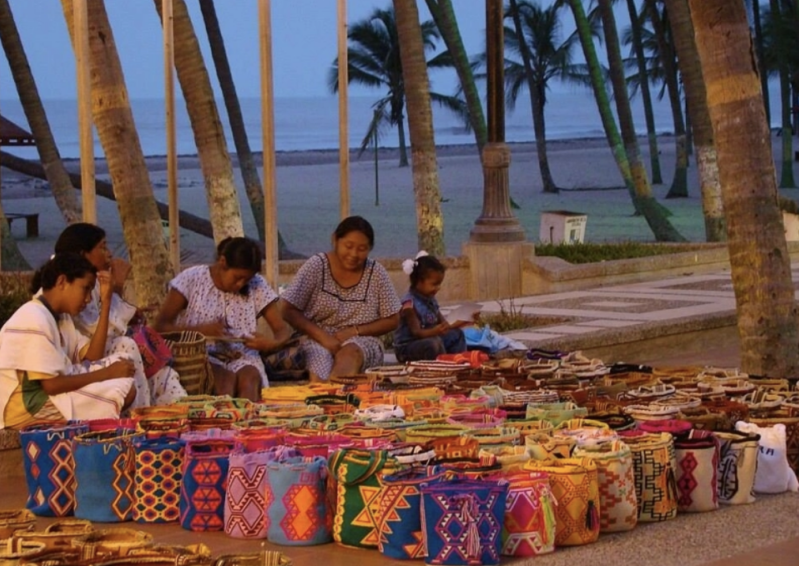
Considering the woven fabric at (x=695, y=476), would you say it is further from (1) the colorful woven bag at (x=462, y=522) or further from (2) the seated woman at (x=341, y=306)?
(2) the seated woman at (x=341, y=306)

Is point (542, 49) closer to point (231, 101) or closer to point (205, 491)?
point (231, 101)

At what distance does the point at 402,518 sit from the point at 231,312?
11.1 ft

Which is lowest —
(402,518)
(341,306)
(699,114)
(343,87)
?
(402,518)

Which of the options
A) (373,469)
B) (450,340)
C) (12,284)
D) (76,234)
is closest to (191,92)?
(12,284)

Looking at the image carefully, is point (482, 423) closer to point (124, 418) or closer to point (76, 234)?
point (124, 418)

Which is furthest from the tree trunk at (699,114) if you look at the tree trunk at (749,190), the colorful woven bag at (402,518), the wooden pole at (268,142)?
the colorful woven bag at (402,518)

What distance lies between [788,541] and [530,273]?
35.1 feet

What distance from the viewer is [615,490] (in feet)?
22.3

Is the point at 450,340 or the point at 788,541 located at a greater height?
the point at 450,340

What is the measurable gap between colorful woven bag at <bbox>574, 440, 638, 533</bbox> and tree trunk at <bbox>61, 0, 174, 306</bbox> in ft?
23.0

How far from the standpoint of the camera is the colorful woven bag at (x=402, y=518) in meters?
6.38

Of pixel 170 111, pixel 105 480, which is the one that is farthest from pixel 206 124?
pixel 105 480

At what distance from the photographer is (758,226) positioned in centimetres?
984

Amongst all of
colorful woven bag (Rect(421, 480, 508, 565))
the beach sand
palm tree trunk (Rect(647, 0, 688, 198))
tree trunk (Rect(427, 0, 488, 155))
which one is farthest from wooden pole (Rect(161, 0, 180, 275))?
palm tree trunk (Rect(647, 0, 688, 198))
